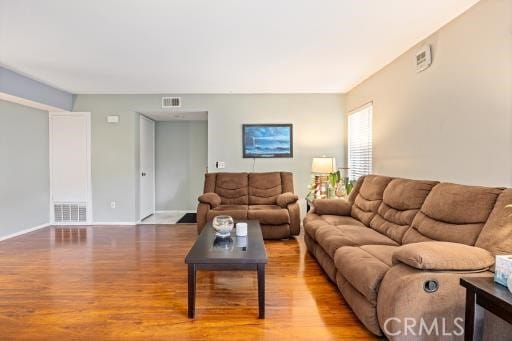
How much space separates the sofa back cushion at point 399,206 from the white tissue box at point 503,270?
1.25m

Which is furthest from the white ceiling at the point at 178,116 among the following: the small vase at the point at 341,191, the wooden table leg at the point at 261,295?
the wooden table leg at the point at 261,295

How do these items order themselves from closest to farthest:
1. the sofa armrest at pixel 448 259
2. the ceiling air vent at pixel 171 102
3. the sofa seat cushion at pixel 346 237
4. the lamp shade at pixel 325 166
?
the sofa armrest at pixel 448 259, the sofa seat cushion at pixel 346 237, the lamp shade at pixel 325 166, the ceiling air vent at pixel 171 102

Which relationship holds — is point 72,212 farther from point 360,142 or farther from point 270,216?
point 360,142

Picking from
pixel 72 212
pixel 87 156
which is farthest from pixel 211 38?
pixel 72 212

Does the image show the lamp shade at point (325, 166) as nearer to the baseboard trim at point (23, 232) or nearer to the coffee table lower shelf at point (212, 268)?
the coffee table lower shelf at point (212, 268)

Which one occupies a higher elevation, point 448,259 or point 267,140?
point 267,140

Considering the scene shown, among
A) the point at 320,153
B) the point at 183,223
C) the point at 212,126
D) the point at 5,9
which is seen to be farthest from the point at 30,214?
the point at 320,153

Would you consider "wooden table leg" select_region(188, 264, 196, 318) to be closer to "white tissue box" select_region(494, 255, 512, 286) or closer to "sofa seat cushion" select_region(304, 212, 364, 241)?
"sofa seat cushion" select_region(304, 212, 364, 241)

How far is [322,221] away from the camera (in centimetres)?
374

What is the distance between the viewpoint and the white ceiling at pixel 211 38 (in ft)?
8.48

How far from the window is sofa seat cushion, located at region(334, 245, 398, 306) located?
8.18 feet

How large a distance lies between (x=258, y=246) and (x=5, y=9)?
9.36 feet

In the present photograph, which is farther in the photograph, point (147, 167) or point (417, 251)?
point (147, 167)

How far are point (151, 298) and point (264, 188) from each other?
9.49 feet
